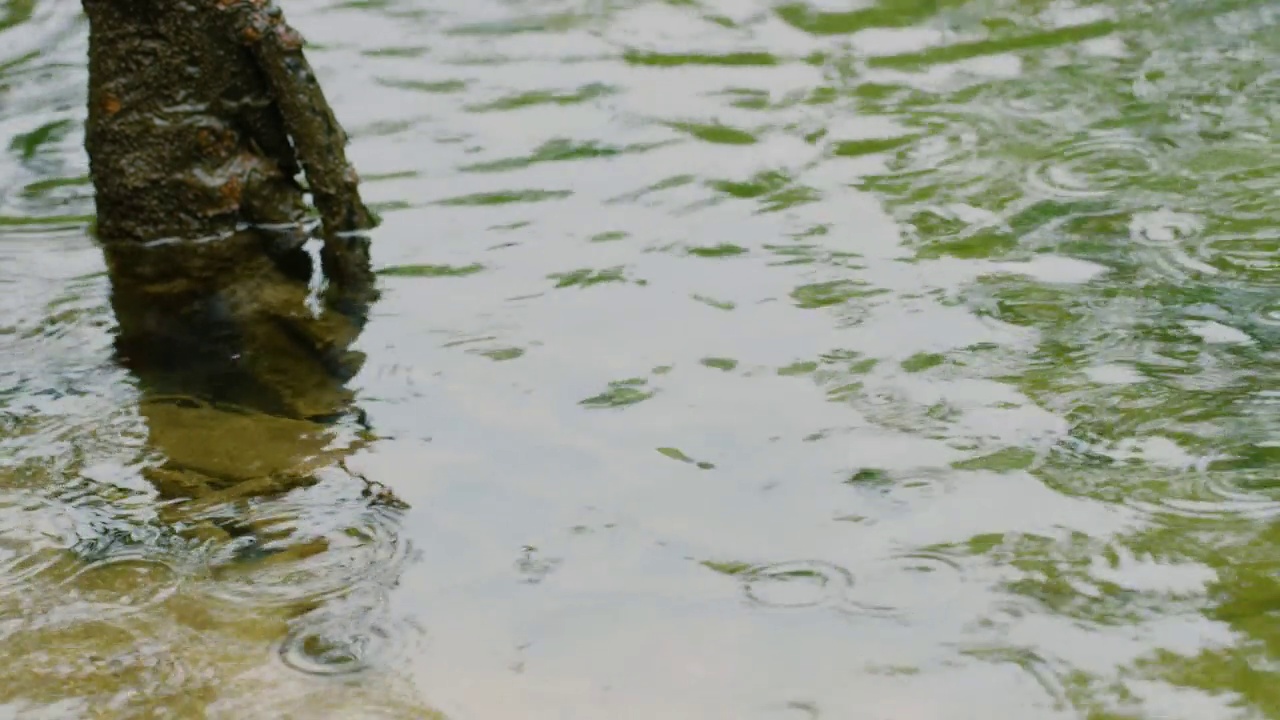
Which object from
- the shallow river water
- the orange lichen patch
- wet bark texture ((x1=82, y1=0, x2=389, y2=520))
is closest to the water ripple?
the shallow river water

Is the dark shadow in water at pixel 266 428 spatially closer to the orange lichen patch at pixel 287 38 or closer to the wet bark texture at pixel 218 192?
the wet bark texture at pixel 218 192

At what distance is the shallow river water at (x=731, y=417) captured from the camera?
2875 millimetres

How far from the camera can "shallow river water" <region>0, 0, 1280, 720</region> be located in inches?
113

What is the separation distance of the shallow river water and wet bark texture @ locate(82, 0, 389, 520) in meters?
0.16

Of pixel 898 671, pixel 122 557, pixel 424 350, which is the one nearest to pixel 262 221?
pixel 424 350

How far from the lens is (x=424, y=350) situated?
4352mm

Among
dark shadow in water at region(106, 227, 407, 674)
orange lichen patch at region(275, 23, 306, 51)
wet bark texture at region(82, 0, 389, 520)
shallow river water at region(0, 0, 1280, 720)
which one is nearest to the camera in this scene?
shallow river water at region(0, 0, 1280, 720)

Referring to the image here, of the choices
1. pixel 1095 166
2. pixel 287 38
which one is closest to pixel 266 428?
pixel 287 38

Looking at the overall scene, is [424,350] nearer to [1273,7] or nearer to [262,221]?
[262,221]

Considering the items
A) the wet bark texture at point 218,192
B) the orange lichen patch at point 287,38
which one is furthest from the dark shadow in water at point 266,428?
the orange lichen patch at point 287,38

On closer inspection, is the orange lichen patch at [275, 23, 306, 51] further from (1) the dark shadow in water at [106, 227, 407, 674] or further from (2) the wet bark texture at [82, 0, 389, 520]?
(1) the dark shadow in water at [106, 227, 407, 674]

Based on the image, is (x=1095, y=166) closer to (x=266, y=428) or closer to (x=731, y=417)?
(x=731, y=417)

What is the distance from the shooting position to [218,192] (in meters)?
4.94

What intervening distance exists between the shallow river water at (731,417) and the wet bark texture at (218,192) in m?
0.16
